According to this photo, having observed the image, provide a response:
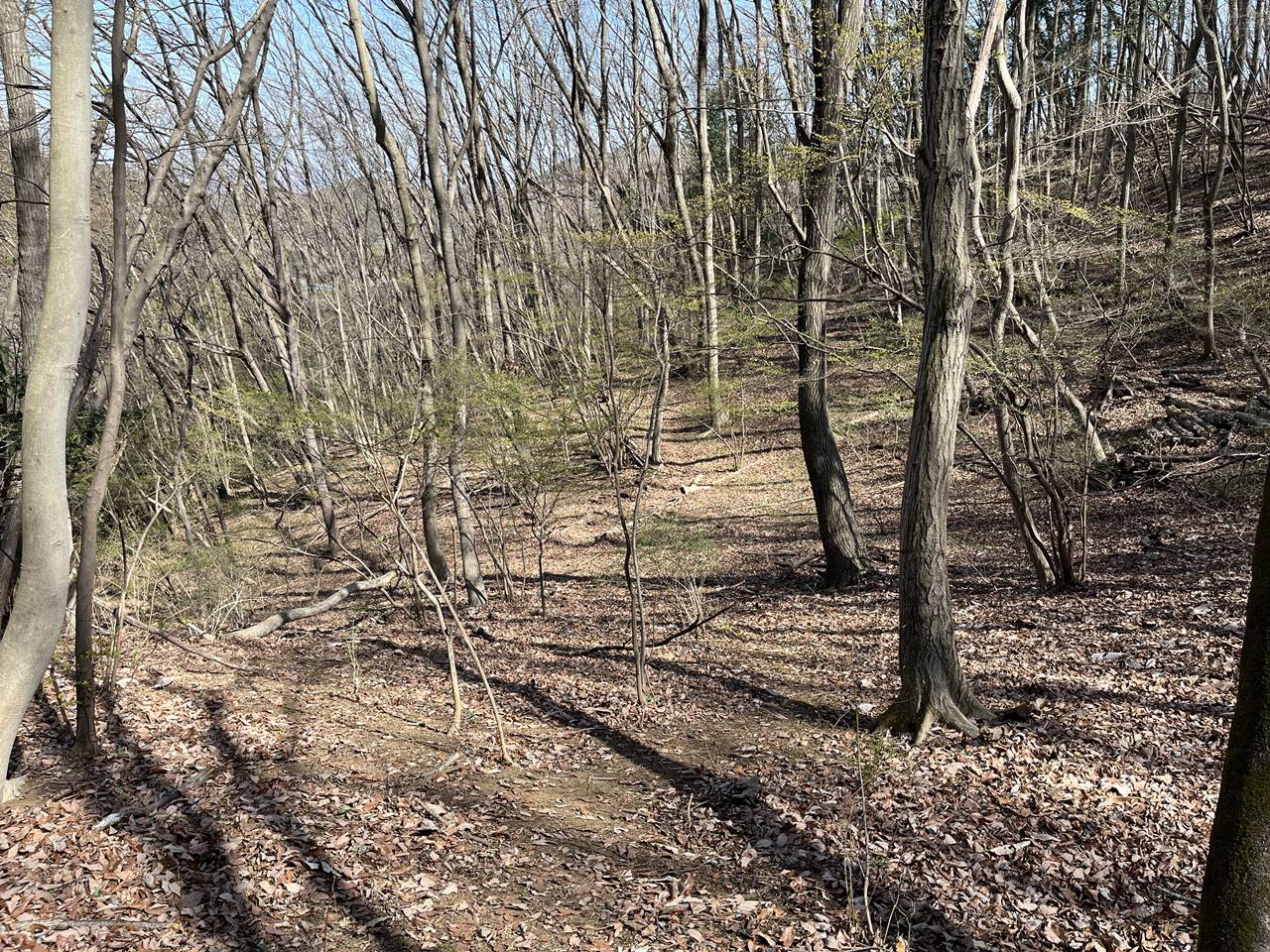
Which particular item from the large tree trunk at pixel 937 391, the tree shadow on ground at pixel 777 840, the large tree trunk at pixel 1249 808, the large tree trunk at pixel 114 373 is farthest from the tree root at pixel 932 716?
the large tree trunk at pixel 114 373

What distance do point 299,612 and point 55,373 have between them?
28.7ft

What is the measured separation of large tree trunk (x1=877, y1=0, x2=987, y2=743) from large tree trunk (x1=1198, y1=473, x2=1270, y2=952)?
3052mm

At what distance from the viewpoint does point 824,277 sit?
9555mm

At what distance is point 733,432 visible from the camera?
771 inches

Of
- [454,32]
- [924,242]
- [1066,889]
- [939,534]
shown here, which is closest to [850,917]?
[1066,889]

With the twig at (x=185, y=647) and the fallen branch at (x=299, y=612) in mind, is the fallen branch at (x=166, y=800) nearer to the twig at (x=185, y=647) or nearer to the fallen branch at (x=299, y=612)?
the twig at (x=185, y=647)

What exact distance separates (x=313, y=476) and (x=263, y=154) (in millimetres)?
9037

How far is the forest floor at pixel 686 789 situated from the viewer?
3984 millimetres

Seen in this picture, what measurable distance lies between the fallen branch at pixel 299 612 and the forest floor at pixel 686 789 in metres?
1.12

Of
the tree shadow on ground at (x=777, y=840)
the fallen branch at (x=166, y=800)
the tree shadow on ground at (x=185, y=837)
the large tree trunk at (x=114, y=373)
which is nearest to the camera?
the tree shadow on ground at (x=777, y=840)

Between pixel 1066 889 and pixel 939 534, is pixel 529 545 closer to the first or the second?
pixel 939 534

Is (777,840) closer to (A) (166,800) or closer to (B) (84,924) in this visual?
(B) (84,924)

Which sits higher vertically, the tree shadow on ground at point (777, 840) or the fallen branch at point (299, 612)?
the tree shadow on ground at point (777, 840)

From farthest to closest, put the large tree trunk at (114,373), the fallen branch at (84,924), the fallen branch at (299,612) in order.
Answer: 1. the fallen branch at (299,612)
2. the large tree trunk at (114,373)
3. the fallen branch at (84,924)
